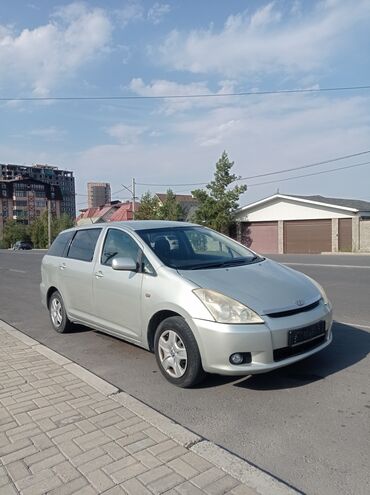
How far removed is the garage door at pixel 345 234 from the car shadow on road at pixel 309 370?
2849 centimetres

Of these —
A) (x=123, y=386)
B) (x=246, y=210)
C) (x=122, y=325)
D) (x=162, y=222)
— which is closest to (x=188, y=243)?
(x=162, y=222)

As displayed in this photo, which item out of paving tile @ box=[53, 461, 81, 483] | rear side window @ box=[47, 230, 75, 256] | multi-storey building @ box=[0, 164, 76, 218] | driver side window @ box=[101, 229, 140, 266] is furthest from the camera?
multi-storey building @ box=[0, 164, 76, 218]

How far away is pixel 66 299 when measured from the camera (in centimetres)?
629

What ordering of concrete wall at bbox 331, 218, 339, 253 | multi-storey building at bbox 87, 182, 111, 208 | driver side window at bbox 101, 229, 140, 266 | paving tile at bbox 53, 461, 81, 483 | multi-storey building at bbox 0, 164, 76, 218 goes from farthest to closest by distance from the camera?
multi-storey building at bbox 0, 164, 76, 218
multi-storey building at bbox 87, 182, 111, 208
concrete wall at bbox 331, 218, 339, 253
driver side window at bbox 101, 229, 140, 266
paving tile at bbox 53, 461, 81, 483

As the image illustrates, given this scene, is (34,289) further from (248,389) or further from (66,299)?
(248,389)

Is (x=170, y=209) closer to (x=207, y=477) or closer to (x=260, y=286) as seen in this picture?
(x=260, y=286)

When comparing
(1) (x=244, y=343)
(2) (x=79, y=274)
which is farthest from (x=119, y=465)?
(2) (x=79, y=274)

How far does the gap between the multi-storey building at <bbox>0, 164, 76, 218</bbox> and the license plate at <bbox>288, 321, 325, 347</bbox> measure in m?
146

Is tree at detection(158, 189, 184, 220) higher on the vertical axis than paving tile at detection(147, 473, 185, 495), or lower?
higher

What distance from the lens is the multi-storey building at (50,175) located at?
484 ft

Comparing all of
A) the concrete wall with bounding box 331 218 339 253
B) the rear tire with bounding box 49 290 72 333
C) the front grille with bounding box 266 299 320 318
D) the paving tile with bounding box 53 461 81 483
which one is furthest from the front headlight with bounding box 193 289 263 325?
the concrete wall with bounding box 331 218 339 253

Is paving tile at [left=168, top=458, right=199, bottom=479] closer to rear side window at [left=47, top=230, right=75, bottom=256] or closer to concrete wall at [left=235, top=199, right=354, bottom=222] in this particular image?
rear side window at [left=47, top=230, right=75, bottom=256]

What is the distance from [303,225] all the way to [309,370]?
31.9 metres

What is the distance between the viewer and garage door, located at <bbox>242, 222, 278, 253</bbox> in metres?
37.3
